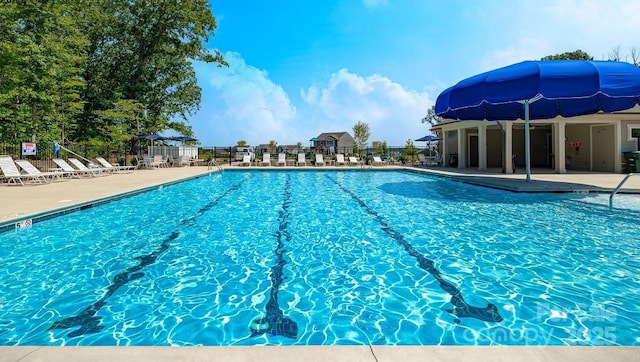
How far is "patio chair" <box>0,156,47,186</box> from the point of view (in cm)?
1137

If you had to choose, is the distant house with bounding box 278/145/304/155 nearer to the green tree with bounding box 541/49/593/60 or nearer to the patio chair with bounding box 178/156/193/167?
the patio chair with bounding box 178/156/193/167

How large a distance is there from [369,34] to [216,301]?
1817 centimetres

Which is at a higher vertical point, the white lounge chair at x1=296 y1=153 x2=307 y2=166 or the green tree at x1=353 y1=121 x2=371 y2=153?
the green tree at x1=353 y1=121 x2=371 y2=153

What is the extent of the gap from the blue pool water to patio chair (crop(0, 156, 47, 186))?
5.73 m

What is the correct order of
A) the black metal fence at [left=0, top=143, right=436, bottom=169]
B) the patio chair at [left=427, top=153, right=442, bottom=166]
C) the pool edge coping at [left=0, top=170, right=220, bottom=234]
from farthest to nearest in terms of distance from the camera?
the patio chair at [left=427, top=153, right=442, bottom=166]
the black metal fence at [left=0, top=143, right=436, bottom=169]
the pool edge coping at [left=0, top=170, right=220, bottom=234]

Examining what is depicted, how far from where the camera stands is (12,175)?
11.3 metres

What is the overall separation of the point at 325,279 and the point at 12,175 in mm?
12083

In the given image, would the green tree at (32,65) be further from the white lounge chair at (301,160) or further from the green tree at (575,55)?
the green tree at (575,55)

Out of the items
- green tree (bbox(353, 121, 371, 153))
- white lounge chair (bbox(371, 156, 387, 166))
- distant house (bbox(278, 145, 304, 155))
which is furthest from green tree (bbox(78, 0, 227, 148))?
green tree (bbox(353, 121, 371, 153))

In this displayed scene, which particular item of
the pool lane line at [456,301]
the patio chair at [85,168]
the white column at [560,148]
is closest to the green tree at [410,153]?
the white column at [560,148]

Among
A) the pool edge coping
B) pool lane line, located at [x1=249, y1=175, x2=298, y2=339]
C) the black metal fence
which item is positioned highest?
the black metal fence

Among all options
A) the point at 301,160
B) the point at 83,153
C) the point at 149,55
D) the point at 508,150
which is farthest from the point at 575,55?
the point at 83,153

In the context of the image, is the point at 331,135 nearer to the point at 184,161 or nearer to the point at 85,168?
the point at 184,161

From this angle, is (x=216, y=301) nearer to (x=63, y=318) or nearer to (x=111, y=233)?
(x=63, y=318)
